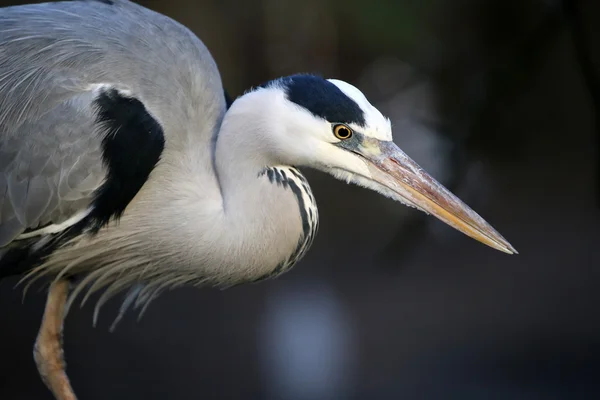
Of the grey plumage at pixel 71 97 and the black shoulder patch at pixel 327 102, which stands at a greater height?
the black shoulder patch at pixel 327 102

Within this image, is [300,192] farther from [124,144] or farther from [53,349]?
[53,349]

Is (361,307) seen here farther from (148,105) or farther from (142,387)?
(148,105)

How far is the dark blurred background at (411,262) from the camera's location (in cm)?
452

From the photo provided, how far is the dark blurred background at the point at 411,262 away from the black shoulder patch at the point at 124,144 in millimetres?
1396

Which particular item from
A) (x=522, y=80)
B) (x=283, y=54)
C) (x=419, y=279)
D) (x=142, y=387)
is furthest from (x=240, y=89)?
(x=522, y=80)

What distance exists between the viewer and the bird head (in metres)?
2.56

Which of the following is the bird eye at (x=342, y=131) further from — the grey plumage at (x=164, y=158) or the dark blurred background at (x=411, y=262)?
the dark blurred background at (x=411, y=262)

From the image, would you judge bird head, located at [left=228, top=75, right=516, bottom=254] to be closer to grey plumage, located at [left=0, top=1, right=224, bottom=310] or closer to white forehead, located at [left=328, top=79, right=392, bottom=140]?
white forehead, located at [left=328, top=79, right=392, bottom=140]

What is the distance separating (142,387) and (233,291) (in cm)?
115

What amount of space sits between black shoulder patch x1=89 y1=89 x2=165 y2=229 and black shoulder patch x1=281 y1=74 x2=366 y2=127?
44cm

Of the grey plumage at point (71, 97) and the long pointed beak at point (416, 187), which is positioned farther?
the grey plumage at point (71, 97)

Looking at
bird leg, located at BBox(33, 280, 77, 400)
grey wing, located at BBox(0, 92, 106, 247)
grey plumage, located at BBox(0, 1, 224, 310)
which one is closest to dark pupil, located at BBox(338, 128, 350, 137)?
grey plumage, located at BBox(0, 1, 224, 310)

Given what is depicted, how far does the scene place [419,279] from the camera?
559 centimetres

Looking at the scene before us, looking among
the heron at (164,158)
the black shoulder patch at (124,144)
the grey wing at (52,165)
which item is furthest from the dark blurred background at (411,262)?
the grey wing at (52,165)
